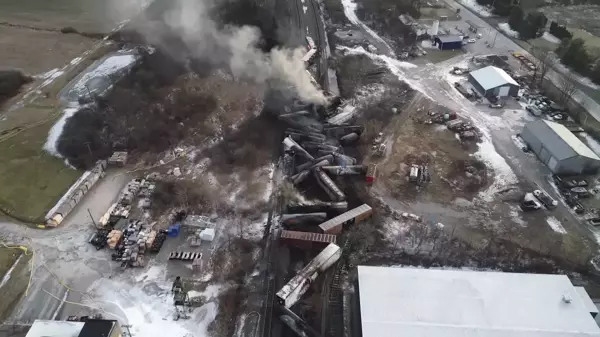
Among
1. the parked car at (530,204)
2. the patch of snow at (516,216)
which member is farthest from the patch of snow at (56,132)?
the parked car at (530,204)

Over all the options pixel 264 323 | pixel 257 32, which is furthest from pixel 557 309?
pixel 257 32

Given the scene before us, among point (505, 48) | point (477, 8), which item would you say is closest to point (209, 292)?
point (505, 48)

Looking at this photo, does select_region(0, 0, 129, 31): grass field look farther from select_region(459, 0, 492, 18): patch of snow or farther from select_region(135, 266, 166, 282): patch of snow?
select_region(459, 0, 492, 18): patch of snow

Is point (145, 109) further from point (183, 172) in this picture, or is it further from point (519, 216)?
point (519, 216)

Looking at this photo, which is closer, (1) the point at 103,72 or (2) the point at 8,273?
(2) the point at 8,273

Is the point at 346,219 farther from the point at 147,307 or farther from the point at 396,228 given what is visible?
the point at 147,307

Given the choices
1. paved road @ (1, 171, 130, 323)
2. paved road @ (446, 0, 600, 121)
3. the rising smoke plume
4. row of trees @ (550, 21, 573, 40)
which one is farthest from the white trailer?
row of trees @ (550, 21, 573, 40)
